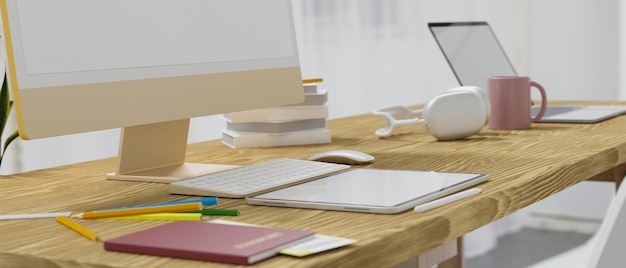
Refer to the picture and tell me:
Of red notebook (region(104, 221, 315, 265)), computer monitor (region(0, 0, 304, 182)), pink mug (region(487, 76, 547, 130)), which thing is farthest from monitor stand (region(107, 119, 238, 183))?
pink mug (region(487, 76, 547, 130))

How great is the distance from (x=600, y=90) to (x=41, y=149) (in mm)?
2632

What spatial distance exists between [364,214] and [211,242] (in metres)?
0.18

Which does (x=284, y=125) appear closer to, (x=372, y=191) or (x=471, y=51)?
(x=372, y=191)

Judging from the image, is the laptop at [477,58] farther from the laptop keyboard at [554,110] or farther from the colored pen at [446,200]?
the colored pen at [446,200]

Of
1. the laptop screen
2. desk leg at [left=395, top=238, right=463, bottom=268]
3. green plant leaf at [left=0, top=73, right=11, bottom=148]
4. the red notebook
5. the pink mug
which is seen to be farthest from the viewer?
the laptop screen

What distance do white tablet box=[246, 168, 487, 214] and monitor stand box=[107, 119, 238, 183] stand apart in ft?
0.74

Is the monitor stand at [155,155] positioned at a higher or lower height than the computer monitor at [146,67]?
lower

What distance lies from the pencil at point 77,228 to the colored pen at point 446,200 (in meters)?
0.30

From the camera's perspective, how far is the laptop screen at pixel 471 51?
6.16 ft

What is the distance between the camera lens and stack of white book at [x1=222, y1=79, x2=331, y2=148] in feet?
4.77

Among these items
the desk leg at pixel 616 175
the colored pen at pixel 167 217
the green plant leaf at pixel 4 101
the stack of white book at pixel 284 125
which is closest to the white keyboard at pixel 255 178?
the colored pen at pixel 167 217

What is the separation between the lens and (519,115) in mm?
1552

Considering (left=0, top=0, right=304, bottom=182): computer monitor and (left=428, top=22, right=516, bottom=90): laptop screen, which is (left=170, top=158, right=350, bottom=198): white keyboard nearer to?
(left=0, top=0, right=304, bottom=182): computer monitor

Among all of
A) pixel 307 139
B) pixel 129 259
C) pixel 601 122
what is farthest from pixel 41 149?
pixel 129 259
